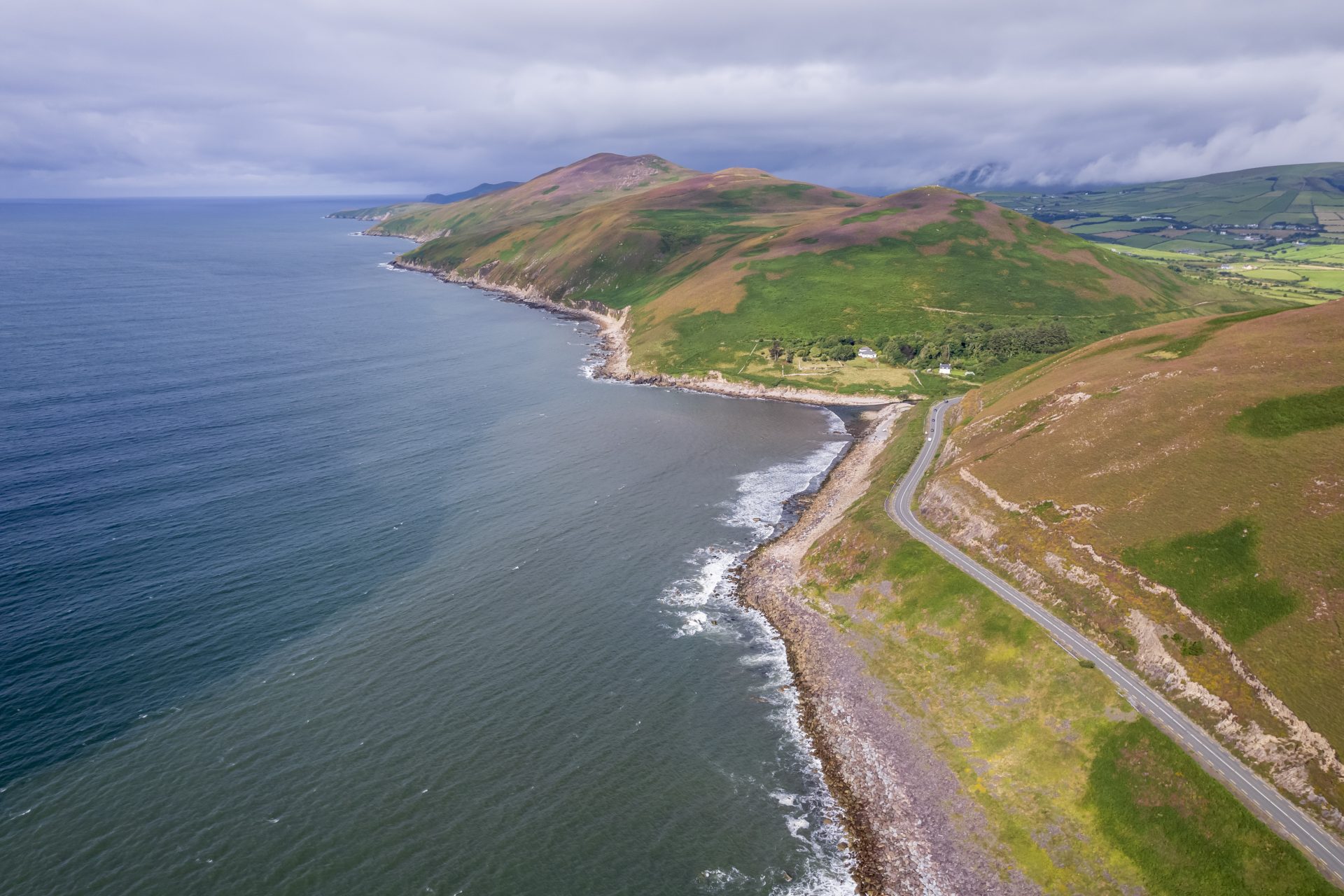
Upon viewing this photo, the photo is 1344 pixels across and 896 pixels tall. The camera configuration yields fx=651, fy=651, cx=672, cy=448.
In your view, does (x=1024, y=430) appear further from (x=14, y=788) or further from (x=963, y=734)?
(x=14, y=788)

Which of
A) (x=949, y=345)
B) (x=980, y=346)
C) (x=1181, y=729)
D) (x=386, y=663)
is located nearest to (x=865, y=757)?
(x=1181, y=729)

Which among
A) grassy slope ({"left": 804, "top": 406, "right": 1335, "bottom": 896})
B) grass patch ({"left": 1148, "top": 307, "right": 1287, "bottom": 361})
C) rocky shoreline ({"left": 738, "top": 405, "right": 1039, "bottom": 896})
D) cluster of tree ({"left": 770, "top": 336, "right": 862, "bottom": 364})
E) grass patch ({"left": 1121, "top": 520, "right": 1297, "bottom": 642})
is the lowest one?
rocky shoreline ({"left": 738, "top": 405, "right": 1039, "bottom": 896})

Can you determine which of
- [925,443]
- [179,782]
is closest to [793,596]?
[925,443]

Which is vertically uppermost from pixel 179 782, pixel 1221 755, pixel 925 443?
pixel 925 443

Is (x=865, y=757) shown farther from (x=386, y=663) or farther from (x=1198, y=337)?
(x=1198, y=337)

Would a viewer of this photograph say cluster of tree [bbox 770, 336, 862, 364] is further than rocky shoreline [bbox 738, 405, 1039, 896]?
Yes

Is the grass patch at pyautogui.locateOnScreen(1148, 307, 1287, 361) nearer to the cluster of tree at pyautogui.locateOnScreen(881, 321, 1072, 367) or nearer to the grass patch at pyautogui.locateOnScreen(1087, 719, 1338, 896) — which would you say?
the cluster of tree at pyautogui.locateOnScreen(881, 321, 1072, 367)

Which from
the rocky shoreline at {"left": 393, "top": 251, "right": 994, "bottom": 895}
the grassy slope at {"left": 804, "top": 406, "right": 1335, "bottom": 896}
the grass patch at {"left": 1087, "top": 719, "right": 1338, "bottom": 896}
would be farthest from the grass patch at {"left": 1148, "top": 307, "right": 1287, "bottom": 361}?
the grass patch at {"left": 1087, "top": 719, "right": 1338, "bottom": 896}
